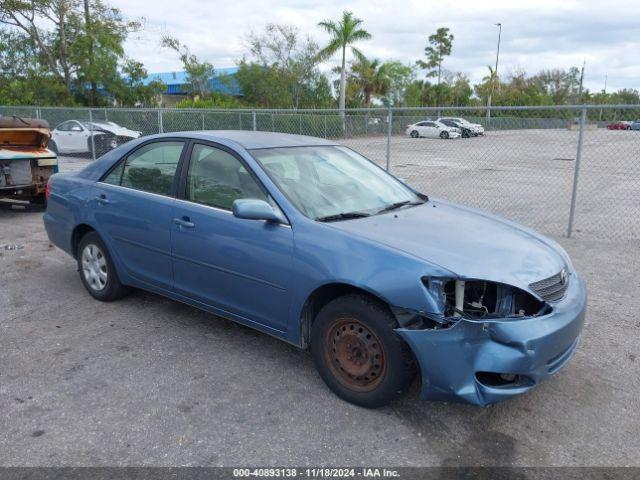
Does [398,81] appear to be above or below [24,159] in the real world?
above

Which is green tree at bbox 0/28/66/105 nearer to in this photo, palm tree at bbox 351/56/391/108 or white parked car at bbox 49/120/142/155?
A: white parked car at bbox 49/120/142/155

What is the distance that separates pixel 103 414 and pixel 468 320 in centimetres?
212

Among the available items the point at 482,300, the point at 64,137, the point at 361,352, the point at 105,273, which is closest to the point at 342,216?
the point at 361,352

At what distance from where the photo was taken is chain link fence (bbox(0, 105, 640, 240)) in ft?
30.4

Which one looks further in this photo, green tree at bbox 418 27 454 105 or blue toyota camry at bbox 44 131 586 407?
green tree at bbox 418 27 454 105

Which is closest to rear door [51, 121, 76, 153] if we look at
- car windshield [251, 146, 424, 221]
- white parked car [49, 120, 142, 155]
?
white parked car [49, 120, 142, 155]

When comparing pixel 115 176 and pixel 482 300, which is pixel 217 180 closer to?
pixel 115 176

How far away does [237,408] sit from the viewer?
3.27m

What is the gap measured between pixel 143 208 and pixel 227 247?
3.37 ft

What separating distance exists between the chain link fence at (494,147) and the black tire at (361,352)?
5133 millimetres

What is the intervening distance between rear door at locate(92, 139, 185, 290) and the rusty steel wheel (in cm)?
157

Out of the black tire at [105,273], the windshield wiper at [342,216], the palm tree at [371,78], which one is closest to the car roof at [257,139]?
the windshield wiper at [342,216]

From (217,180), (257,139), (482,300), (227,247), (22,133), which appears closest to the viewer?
(482,300)

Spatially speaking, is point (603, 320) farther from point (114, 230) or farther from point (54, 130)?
point (54, 130)
